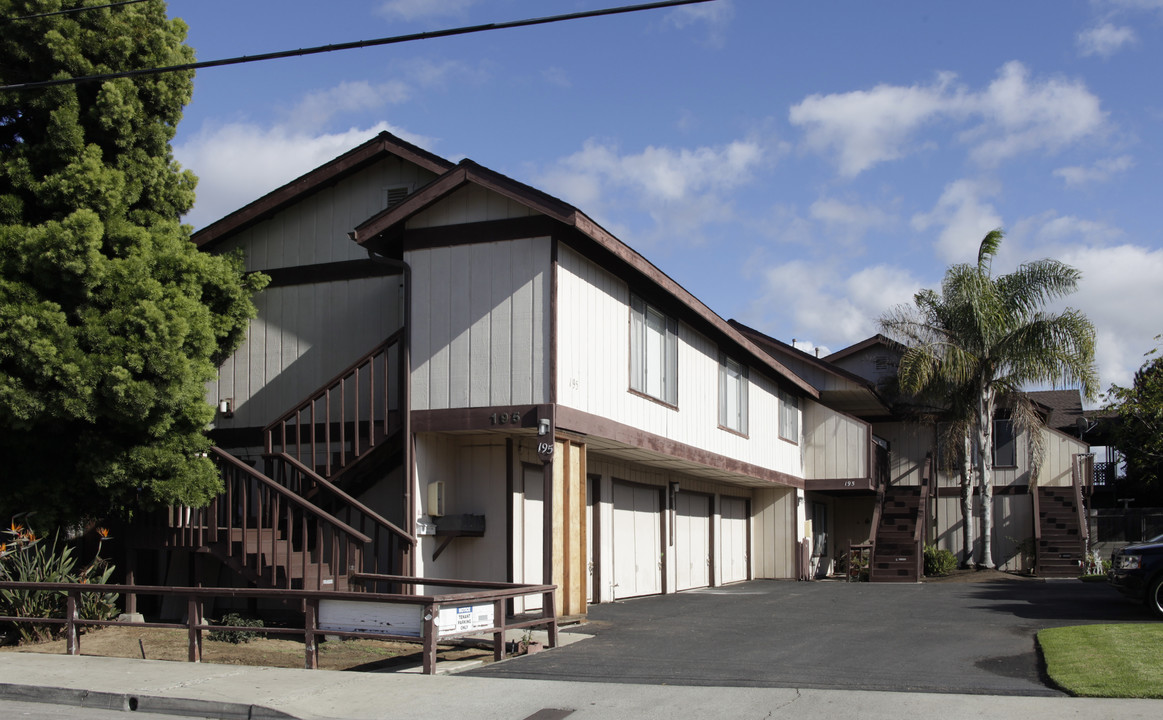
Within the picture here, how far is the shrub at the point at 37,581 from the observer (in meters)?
13.1

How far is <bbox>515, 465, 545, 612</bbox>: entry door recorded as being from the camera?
1587 cm

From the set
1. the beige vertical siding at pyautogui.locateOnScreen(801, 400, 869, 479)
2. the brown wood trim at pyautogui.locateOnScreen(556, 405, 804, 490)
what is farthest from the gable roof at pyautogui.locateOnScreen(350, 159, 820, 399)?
the beige vertical siding at pyautogui.locateOnScreen(801, 400, 869, 479)

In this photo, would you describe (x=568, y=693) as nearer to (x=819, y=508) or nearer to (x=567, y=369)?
(x=567, y=369)

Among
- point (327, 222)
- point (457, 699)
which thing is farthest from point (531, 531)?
point (457, 699)

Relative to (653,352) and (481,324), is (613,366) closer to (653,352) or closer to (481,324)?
(653,352)

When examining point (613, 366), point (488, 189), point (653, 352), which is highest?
point (488, 189)

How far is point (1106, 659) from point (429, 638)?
6.54 metres

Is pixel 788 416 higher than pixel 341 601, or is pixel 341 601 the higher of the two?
pixel 788 416

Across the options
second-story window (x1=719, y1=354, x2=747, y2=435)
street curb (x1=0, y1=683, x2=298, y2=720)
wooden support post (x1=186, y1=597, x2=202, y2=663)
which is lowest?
street curb (x1=0, y1=683, x2=298, y2=720)

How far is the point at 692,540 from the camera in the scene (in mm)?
23469

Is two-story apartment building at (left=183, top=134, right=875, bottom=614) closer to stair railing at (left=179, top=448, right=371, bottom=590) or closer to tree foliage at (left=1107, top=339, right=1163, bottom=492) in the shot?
stair railing at (left=179, top=448, right=371, bottom=590)

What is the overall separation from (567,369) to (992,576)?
16.1m

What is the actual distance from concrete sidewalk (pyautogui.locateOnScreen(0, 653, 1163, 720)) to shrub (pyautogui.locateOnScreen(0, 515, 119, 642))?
2.48 meters

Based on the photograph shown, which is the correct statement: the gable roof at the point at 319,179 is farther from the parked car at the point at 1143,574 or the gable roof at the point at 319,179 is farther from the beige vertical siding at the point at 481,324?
the parked car at the point at 1143,574
